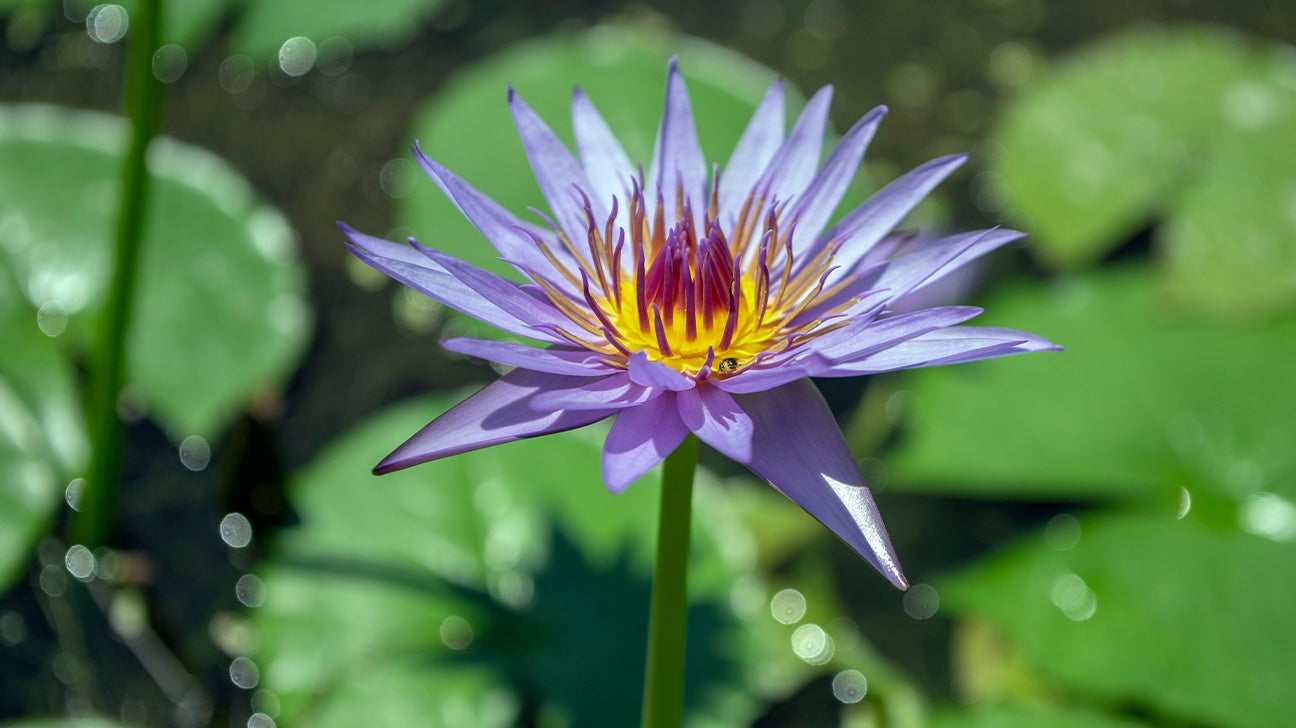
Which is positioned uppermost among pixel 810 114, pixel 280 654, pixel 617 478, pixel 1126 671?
pixel 810 114

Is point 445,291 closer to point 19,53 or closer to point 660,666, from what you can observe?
point 660,666

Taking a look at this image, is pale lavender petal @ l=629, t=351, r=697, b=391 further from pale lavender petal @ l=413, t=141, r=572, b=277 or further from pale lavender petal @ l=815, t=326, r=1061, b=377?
pale lavender petal @ l=413, t=141, r=572, b=277

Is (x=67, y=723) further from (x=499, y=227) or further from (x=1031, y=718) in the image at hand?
(x=1031, y=718)

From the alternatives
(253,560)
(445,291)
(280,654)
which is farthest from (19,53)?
(445,291)

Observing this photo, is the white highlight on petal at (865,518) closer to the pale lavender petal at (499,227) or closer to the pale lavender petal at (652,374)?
the pale lavender petal at (652,374)

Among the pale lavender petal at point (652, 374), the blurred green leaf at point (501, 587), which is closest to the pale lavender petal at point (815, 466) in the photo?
the pale lavender petal at point (652, 374)
